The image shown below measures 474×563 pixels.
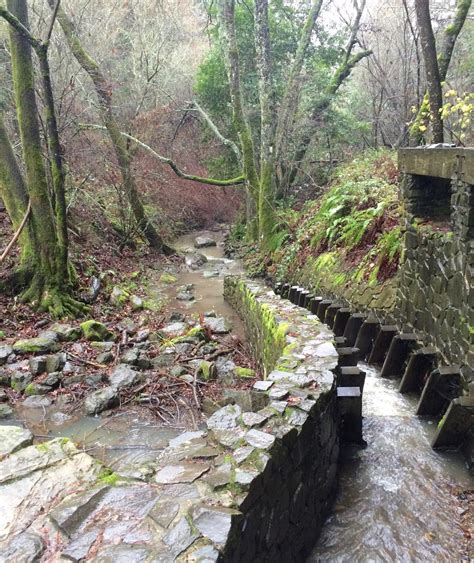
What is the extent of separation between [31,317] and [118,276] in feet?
12.4

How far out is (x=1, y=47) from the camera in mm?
12031

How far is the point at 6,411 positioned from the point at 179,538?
3.96m

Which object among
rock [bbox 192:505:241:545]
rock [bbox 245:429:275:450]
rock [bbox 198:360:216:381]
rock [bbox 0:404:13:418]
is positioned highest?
rock [bbox 245:429:275:450]

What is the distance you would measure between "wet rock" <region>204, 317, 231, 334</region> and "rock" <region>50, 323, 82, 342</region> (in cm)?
233

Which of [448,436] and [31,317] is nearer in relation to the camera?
[448,436]

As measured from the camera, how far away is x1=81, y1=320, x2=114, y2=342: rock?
300 inches

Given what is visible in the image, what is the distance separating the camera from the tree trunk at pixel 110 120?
37.4 ft

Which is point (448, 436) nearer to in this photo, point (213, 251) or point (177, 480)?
point (177, 480)

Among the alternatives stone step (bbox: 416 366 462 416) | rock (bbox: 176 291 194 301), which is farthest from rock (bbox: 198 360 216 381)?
rock (bbox: 176 291 194 301)

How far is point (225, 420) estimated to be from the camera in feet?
12.8

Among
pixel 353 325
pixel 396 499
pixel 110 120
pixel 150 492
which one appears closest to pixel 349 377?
pixel 396 499

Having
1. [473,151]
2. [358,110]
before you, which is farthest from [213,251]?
[473,151]

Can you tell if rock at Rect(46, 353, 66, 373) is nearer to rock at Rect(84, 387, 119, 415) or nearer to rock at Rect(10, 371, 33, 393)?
rock at Rect(10, 371, 33, 393)

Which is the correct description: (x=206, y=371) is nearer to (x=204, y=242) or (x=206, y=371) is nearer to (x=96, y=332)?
(x=96, y=332)
